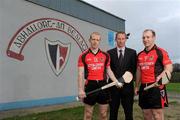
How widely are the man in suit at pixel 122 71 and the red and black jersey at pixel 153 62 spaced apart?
33 cm

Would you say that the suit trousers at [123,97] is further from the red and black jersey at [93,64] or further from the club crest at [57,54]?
the club crest at [57,54]

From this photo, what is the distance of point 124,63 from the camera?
6668mm

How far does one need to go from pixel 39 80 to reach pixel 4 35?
7.52ft

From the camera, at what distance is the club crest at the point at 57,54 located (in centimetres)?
1309

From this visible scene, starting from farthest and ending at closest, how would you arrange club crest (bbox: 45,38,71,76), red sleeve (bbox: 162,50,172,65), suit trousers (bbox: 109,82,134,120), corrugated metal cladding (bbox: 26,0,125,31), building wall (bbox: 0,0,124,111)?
corrugated metal cladding (bbox: 26,0,125,31)
club crest (bbox: 45,38,71,76)
building wall (bbox: 0,0,124,111)
suit trousers (bbox: 109,82,134,120)
red sleeve (bbox: 162,50,172,65)

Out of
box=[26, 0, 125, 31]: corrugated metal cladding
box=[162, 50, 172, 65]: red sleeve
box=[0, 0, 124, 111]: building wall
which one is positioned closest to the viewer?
box=[162, 50, 172, 65]: red sleeve

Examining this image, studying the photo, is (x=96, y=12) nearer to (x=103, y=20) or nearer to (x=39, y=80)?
(x=103, y=20)

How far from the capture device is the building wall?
1098 centimetres

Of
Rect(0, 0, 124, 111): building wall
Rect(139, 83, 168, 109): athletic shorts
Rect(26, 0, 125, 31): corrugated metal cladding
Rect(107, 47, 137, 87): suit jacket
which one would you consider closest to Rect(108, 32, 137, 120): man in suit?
Rect(107, 47, 137, 87): suit jacket

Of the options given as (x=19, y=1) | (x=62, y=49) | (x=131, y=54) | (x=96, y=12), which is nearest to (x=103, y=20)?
(x=96, y=12)

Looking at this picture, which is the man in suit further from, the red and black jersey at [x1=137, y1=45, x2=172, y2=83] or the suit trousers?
the red and black jersey at [x1=137, y1=45, x2=172, y2=83]

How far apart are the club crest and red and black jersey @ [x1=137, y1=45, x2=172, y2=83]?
699cm

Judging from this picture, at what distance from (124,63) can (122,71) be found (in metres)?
0.15

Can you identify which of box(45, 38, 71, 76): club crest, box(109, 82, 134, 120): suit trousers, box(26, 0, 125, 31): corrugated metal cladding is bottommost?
box(109, 82, 134, 120): suit trousers
